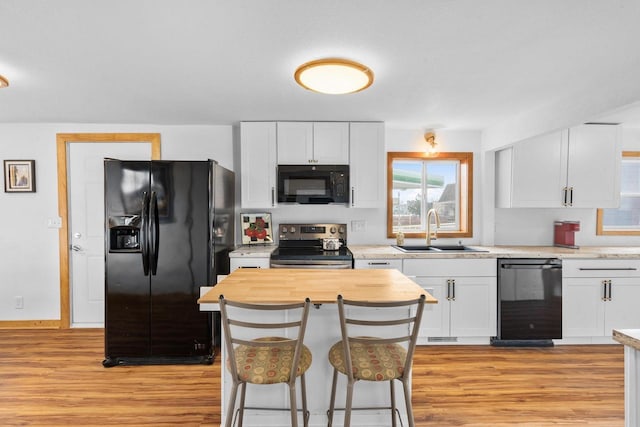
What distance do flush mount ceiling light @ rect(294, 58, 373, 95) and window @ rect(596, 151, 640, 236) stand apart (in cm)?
353

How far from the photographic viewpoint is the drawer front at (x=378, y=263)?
122 inches

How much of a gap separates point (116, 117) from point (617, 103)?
4277mm

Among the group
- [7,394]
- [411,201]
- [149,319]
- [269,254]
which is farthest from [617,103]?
[7,394]

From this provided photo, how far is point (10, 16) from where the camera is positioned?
1.57 metres

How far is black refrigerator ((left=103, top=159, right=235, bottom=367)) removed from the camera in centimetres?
271

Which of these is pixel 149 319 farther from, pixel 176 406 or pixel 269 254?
pixel 269 254

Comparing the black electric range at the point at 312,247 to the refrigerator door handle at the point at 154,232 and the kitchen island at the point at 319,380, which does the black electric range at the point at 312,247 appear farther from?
the kitchen island at the point at 319,380

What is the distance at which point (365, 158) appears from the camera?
3387 mm

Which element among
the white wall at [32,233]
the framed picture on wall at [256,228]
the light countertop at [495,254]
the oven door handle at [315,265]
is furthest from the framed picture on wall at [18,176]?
the oven door handle at [315,265]

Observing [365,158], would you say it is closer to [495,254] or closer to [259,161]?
[259,161]

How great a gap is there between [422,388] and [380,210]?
1927 mm

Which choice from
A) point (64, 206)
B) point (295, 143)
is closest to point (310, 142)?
point (295, 143)

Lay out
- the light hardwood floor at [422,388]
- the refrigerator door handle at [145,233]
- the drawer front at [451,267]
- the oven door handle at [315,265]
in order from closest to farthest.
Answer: the light hardwood floor at [422,388], the refrigerator door handle at [145,233], the oven door handle at [315,265], the drawer front at [451,267]

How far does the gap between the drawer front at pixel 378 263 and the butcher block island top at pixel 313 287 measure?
79 centimetres
